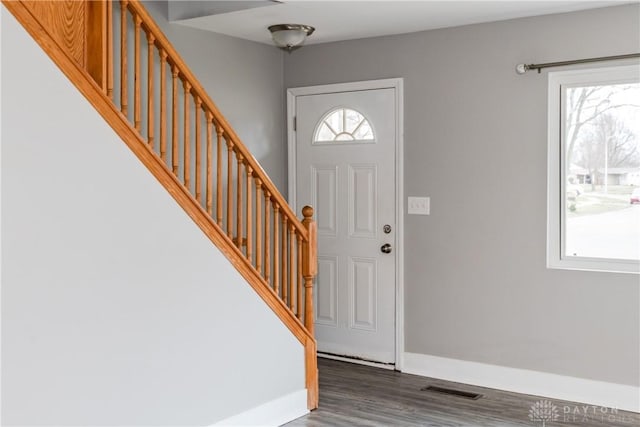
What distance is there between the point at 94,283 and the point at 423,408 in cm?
209

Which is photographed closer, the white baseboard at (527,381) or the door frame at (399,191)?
the white baseboard at (527,381)

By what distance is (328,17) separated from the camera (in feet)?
14.2

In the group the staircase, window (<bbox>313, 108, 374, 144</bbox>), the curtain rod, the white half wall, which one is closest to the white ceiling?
the curtain rod

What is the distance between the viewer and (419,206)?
4.85 m

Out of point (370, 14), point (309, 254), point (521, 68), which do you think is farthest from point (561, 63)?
point (309, 254)

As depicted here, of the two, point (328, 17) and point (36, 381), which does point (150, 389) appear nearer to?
point (36, 381)

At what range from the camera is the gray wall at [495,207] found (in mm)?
4191

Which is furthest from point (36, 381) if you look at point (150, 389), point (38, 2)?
point (38, 2)

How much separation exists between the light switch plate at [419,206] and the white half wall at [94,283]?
5.30ft

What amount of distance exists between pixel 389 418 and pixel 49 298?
202 cm
